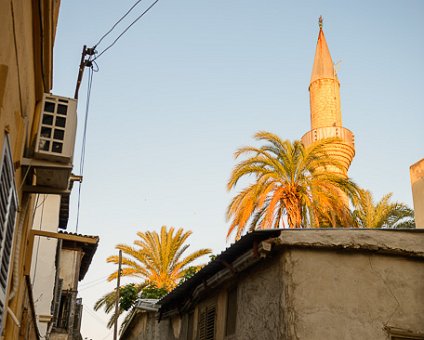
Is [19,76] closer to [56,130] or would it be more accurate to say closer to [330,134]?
[56,130]

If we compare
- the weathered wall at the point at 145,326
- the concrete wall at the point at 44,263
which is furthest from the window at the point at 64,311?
the concrete wall at the point at 44,263

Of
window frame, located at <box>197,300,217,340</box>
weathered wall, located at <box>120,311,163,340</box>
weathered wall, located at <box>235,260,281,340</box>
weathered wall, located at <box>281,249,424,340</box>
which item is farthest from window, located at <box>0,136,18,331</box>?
weathered wall, located at <box>120,311,163,340</box>

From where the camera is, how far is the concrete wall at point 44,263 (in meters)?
18.7

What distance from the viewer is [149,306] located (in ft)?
66.2

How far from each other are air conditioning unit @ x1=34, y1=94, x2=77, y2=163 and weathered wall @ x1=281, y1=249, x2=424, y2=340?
13.3 ft

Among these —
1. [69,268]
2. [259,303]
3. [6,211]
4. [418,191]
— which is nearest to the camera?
[6,211]

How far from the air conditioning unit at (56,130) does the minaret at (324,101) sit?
26.5 meters

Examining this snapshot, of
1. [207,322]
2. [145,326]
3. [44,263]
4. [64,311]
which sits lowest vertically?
[207,322]

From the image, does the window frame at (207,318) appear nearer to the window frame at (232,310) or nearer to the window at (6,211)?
the window frame at (232,310)

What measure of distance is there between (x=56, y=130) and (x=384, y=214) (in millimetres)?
17484

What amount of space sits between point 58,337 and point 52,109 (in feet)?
59.5

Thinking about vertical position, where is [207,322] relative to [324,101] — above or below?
below

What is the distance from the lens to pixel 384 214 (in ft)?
69.6

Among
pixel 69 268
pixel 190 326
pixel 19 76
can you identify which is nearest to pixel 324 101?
pixel 69 268
